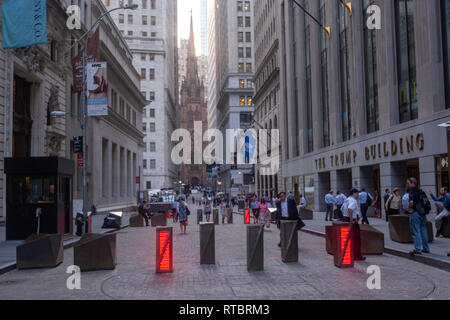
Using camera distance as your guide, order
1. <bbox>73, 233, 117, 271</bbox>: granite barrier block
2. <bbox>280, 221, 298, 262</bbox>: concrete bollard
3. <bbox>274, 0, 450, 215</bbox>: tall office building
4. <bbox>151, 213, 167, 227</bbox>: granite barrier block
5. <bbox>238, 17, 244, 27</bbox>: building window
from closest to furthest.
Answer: <bbox>73, 233, 117, 271</bbox>: granite barrier block
<bbox>280, 221, 298, 262</bbox>: concrete bollard
<bbox>274, 0, 450, 215</bbox>: tall office building
<bbox>151, 213, 167, 227</bbox>: granite barrier block
<bbox>238, 17, 244, 27</bbox>: building window

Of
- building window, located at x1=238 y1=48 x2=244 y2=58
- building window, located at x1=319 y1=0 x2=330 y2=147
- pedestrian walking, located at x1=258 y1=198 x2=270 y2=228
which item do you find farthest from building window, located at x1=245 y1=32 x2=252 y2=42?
pedestrian walking, located at x1=258 y1=198 x2=270 y2=228

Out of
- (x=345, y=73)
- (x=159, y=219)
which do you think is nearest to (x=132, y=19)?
(x=345, y=73)

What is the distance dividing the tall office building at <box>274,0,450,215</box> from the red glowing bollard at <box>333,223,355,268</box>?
11.8 m

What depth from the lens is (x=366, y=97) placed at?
29.4m

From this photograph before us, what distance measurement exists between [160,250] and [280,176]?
1661 inches

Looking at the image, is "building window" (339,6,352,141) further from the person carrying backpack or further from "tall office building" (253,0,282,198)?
the person carrying backpack

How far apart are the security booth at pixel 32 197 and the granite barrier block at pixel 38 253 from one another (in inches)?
250

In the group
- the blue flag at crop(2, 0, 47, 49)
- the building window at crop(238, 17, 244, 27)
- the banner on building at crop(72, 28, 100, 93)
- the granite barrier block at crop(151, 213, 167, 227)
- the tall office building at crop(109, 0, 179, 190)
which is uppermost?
the building window at crop(238, 17, 244, 27)

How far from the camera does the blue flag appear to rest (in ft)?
72.6

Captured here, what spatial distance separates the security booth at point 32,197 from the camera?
1784cm

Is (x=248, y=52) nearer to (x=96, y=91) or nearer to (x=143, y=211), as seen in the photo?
(x=143, y=211)
